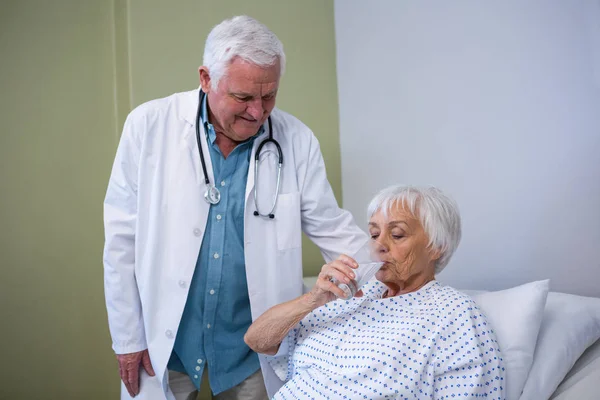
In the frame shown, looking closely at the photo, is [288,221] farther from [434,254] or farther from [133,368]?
[133,368]

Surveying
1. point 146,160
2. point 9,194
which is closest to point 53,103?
point 9,194

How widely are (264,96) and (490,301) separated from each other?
2.80 feet

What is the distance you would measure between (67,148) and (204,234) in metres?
1.05

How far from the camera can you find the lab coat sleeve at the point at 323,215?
1.79 meters

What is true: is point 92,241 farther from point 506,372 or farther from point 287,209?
point 506,372

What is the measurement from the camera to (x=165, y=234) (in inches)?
65.4

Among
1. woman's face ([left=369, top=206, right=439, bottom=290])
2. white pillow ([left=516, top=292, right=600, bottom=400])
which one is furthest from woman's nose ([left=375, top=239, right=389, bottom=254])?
white pillow ([left=516, top=292, right=600, bottom=400])

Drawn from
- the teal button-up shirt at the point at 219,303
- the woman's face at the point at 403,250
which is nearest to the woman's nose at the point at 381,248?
the woman's face at the point at 403,250

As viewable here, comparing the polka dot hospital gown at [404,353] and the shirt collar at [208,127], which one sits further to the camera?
the shirt collar at [208,127]

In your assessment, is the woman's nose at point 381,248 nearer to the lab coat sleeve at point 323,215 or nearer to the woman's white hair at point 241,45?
the lab coat sleeve at point 323,215

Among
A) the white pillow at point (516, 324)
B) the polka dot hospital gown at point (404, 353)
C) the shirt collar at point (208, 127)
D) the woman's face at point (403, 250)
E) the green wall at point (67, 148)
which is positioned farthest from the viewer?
the green wall at point (67, 148)

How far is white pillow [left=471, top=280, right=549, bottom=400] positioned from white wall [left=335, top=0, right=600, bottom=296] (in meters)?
0.33

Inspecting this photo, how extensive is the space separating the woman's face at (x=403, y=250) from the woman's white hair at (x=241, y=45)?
0.54 m

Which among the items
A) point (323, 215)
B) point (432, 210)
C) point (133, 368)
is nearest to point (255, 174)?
point (323, 215)
